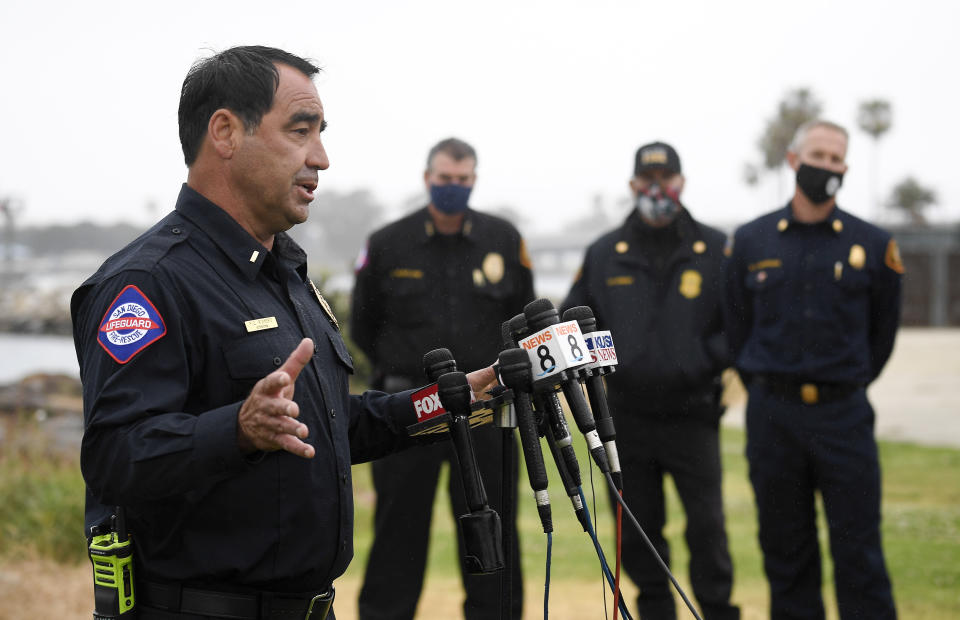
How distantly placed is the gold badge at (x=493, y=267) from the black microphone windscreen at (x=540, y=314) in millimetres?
3128

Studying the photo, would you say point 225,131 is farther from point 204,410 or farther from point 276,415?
point 276,415

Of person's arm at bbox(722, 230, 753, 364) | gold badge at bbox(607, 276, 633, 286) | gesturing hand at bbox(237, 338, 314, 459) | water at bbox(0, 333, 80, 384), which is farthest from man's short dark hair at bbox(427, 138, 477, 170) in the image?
water at bbox(0, 333, 80, 384)

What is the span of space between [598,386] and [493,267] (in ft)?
10.5

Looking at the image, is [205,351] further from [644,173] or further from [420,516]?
[644,173]

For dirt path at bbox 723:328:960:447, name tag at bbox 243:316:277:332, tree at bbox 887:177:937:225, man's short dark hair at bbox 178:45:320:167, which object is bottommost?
dirt path at bbox 723:328:960:447

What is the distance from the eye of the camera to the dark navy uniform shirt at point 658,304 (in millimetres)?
5199

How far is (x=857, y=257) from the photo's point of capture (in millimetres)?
5020

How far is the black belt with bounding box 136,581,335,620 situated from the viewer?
7.41ft

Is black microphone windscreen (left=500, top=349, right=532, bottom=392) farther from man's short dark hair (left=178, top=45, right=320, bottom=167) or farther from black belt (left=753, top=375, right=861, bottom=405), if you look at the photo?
black belt (left=753, top=375, right=861, bottom=405)

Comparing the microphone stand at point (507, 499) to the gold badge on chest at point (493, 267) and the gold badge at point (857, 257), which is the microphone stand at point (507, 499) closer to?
the gold badge on chest at point (493, 267)

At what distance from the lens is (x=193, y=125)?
2.46 m

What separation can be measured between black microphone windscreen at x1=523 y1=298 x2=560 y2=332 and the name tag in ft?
2.02

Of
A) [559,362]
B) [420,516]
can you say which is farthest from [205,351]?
[420,516]

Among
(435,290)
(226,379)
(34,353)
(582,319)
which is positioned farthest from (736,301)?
(34,353)
